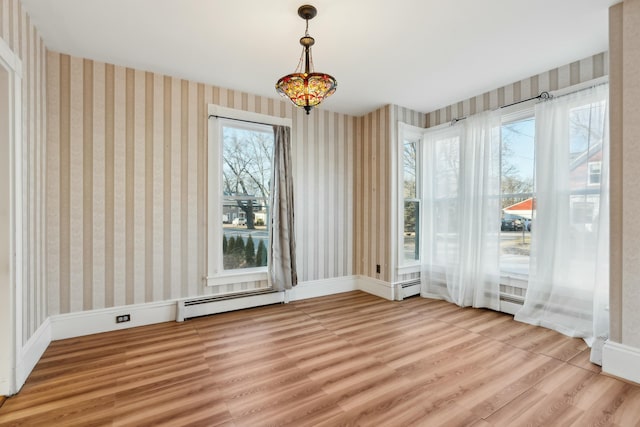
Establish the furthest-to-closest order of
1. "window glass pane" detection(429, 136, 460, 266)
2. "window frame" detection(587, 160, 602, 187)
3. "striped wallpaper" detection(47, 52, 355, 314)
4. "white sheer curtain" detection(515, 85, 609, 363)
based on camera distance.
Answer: "window glass pane" detection(429, 136, 460, 266), "striped wallpaper" detection(47, 52, 355, 314), "window frame" detection(587, 160, 602, 187), "white sheer curtain" detection(515, 85, 609, 363)

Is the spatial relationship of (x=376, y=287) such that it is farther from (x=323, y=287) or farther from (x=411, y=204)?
(x=411, y=204)

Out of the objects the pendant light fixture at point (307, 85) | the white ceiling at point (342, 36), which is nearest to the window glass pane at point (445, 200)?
the white ceiling at point (342, 36)

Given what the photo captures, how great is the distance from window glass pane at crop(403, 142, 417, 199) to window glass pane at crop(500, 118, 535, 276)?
1.23 m

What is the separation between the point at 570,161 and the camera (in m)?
3.05

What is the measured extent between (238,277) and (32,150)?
2294 millimetres

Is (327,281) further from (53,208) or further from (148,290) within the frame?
(53,208)

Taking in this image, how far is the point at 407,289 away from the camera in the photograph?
441 centimetres

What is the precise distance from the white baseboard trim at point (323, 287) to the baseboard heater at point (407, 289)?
783 mm

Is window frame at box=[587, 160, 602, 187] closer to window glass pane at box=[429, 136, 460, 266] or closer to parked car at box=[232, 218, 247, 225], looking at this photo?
window glass pane at box=[429, 136, 460, 266]

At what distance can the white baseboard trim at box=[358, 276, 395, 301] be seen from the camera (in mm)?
4286

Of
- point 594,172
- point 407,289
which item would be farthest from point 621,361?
point 407,289

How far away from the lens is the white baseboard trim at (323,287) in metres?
4.30

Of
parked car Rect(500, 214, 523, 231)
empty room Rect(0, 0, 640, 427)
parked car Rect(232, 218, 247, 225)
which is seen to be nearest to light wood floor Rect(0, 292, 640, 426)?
empty room Rect(0, 0, 640, 427)

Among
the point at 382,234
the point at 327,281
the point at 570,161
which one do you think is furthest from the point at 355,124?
the point at 570,161
